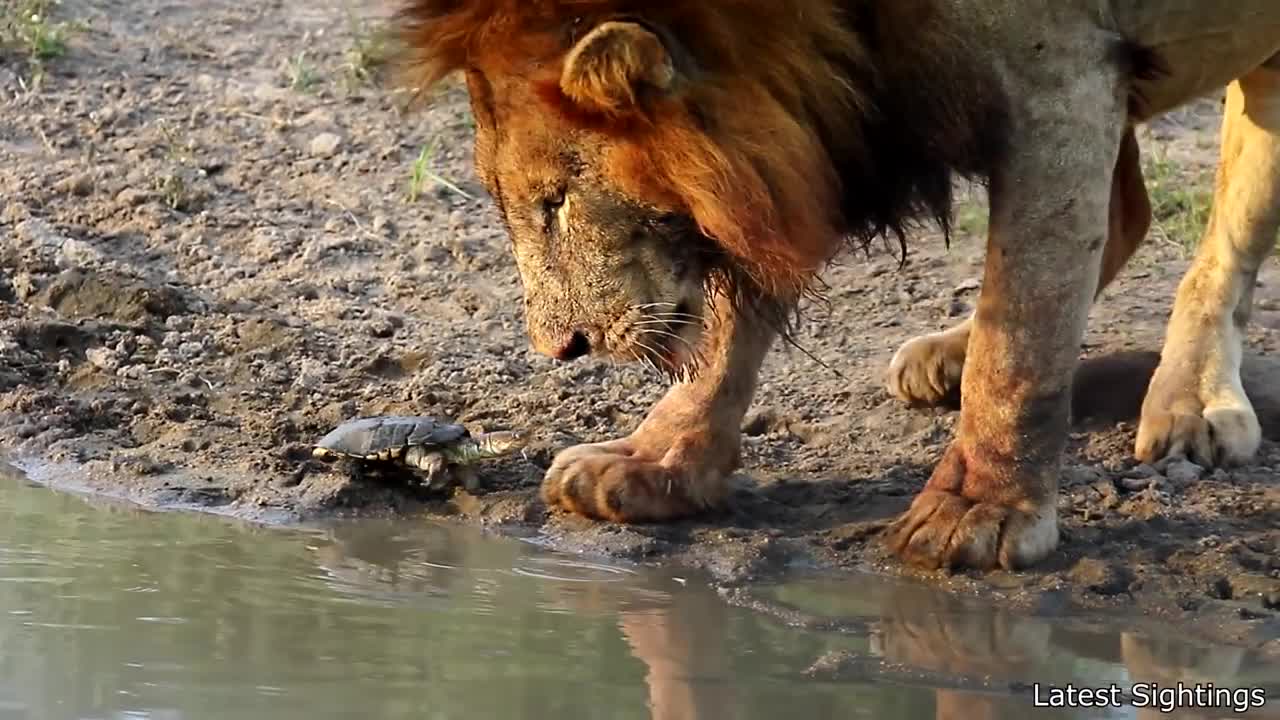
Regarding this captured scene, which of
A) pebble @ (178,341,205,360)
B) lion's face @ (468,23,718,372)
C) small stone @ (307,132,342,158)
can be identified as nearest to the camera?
lion's face @ (468,23,718,372)

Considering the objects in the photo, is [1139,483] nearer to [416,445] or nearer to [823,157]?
[823,157]

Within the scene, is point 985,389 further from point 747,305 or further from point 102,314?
point 102,314

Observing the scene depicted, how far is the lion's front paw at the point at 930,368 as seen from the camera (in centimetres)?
572

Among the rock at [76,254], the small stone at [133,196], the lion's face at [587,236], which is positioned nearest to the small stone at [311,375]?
the rock at [76,254]

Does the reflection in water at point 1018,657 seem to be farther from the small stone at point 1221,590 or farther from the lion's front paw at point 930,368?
the lion's front paw at point 930,368

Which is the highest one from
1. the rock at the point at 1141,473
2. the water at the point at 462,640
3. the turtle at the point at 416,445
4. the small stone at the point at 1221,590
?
the rock at the point at 1141,473

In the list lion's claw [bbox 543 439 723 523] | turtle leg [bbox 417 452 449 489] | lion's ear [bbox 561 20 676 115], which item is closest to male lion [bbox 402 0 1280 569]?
lion's ear [bbox 561 20 676 115]

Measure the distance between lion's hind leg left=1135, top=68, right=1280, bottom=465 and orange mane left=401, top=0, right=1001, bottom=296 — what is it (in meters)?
1.22

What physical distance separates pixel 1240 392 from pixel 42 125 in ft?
14.9

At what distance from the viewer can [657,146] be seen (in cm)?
418

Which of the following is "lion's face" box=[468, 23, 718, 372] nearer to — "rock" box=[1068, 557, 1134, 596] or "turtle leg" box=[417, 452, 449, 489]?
"turtle leg" box=[417, 452, 449, 489]

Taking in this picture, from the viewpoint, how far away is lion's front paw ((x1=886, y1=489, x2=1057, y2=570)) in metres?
4.59

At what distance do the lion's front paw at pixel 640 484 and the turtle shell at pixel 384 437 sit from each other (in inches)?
12.7

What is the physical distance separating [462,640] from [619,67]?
3.70ft
